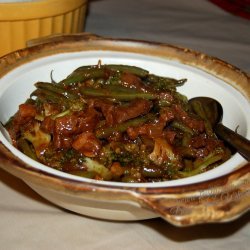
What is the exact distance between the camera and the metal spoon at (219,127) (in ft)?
4.35

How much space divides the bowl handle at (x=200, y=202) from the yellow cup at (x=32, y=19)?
1.18 meters

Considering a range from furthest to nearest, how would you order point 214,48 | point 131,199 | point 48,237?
point 214,48 → point 48,237 → point 131,199

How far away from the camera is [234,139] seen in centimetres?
139

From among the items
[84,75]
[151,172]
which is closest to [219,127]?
[151,172]

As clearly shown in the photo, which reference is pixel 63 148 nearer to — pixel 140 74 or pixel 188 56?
pixel 140 74

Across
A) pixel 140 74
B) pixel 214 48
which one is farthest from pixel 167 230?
pixel 214 48

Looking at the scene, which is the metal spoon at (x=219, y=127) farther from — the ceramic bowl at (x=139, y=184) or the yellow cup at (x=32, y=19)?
the yellow cup at (x=32, y=19)

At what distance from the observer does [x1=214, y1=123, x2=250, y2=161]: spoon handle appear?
1274 millimetres

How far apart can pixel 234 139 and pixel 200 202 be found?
0.39 m

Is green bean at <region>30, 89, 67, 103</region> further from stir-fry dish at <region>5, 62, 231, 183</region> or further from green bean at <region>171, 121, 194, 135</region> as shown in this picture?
green bean at <region>171, 121, 194, 135</region>

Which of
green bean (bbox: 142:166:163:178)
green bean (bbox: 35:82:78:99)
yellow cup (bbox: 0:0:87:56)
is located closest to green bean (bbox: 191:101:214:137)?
green bean (bbox: 142:166:163:178)

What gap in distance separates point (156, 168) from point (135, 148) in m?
0.09

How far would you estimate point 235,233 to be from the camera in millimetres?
1433

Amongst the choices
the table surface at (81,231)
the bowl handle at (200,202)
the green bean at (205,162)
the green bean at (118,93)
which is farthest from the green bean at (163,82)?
the bowl handle at (200,202)
